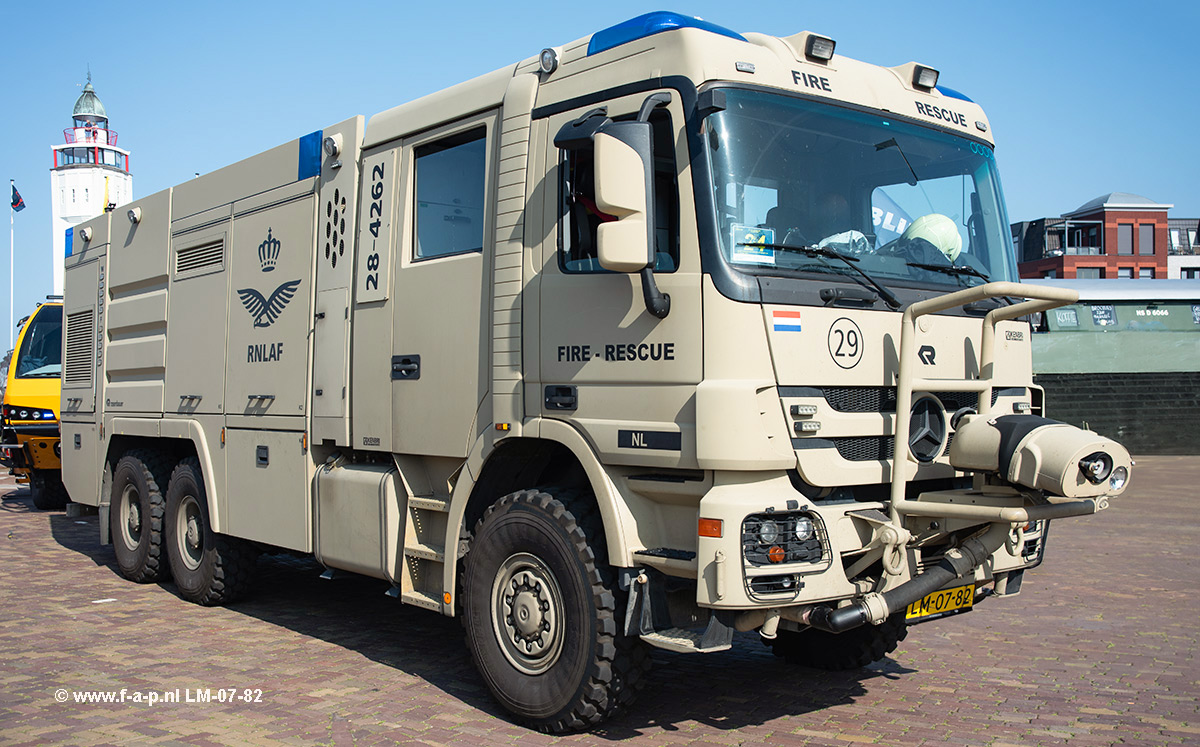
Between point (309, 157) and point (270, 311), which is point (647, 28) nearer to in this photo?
point (309, 157)

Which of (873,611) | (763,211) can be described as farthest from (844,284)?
(873,611)

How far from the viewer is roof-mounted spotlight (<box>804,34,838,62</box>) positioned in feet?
15.9

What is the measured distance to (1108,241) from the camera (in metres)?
73.3

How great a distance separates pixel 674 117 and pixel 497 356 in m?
1.52

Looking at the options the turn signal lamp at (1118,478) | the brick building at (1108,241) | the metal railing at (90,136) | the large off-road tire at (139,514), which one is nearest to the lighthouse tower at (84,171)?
the metal railing at (90,136)

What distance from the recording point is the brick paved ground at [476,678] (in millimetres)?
4945

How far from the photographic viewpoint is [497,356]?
17.2 ft

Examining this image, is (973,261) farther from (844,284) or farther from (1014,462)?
(1014,462)

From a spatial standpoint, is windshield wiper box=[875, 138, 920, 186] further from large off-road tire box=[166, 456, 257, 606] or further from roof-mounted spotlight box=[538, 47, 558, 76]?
large off-road tire box=[166, 456, 257, 606]

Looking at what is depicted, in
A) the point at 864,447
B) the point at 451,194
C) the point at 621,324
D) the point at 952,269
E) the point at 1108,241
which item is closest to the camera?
the point at 864,447

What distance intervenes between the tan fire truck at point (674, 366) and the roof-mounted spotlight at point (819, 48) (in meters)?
0.01

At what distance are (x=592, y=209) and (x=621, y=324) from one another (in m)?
0.58

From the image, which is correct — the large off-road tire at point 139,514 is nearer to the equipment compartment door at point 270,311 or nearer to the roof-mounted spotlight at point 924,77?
the equipment compartment door at point 270,311

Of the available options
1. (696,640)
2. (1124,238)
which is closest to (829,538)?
(696,640)
